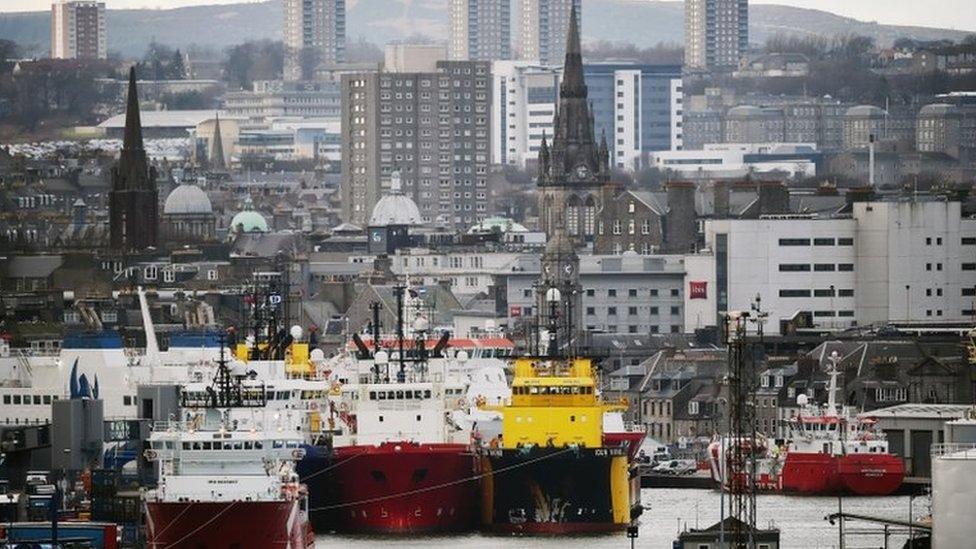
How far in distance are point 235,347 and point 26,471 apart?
739 inches

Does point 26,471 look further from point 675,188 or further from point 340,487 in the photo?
point 675,188

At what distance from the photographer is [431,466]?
98688mm

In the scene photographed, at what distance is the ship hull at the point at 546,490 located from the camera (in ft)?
326

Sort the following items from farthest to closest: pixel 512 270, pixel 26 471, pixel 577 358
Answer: pixel 512 270
pixel 577 358
pixel 26 471

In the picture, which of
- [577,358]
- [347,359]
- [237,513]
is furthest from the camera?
[347,359]

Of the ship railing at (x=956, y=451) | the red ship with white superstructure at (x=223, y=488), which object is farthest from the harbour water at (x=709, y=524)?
the red ship with white superstructure at (x=223, y=488)

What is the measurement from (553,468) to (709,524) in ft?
12.0

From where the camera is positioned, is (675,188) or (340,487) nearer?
(340,487)

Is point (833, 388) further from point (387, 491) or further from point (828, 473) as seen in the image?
point (387, 491)

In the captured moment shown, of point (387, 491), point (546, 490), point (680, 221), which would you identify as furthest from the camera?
point (680, 221)

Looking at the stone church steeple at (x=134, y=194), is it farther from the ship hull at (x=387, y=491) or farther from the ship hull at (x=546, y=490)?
the ship hull at (x=387, y=491)

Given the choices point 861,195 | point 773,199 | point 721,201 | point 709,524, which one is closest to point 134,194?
point 721,201

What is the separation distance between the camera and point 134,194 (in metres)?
196

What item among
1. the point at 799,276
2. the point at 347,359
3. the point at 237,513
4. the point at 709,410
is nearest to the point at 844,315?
the point at 799,276
